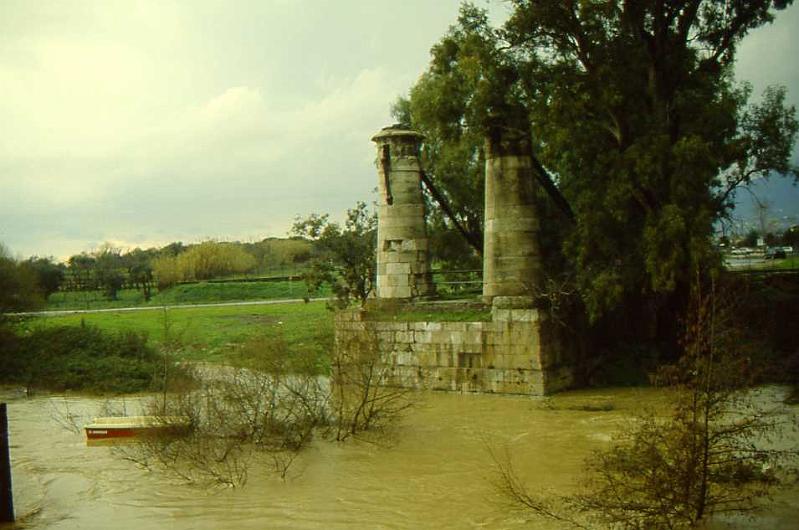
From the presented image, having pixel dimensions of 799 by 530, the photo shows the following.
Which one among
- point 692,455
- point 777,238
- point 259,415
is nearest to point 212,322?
point 259,415

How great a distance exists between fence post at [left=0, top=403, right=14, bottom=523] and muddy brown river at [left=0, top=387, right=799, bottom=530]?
0.29 meters

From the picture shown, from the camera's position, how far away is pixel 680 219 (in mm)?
15766

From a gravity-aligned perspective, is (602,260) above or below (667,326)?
above

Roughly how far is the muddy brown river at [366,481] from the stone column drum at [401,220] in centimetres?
549

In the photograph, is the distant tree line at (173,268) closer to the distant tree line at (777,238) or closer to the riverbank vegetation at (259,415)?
the distant tree line at (777,238)

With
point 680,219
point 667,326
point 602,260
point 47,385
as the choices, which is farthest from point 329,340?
point 47,385

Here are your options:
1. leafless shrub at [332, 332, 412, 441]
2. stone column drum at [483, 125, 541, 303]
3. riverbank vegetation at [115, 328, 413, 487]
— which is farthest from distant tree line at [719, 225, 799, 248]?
riverbank vegetation at [115, 328, 413, 487]

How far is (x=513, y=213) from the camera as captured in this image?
1872 centimetres

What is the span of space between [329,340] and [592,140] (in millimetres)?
7535

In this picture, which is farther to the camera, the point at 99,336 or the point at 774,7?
the point at 99,336

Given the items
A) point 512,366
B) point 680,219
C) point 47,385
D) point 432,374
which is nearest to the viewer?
point 680,219

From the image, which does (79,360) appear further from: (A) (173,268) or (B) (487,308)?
(A) (173,268)

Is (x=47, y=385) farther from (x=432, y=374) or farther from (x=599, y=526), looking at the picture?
(x=599, y=526)

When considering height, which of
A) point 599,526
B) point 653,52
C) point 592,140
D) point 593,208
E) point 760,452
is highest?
point 653,52
